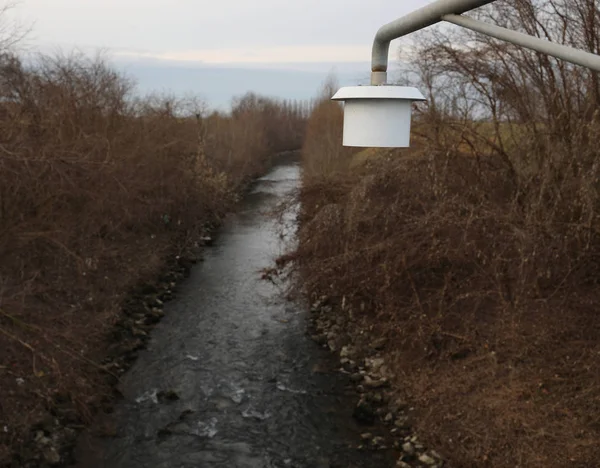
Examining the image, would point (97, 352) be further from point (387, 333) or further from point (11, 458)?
point (387, 333)

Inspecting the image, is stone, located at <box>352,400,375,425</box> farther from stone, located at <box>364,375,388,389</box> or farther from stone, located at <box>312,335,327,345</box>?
Answer: stone, located at <box>312,335,327,345</box>

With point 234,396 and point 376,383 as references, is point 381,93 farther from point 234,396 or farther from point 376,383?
point 376,383

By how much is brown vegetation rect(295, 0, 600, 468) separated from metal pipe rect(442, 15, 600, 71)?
5.85 m

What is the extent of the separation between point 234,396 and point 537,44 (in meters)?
8.33

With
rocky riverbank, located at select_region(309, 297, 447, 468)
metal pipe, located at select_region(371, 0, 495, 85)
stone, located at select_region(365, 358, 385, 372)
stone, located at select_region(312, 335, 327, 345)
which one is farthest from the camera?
stone, located at select_region(312, 335, 327, 345)

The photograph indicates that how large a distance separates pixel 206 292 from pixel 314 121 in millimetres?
16357

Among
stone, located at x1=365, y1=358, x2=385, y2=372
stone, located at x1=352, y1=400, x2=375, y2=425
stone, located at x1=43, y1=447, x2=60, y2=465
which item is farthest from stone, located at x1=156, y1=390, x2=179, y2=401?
stone, located at x1=365, y1=358, x2=385, y2=372

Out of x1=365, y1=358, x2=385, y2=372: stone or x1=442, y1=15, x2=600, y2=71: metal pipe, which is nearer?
x1=442, y1=15, x2=600, y2=71: metal pipe

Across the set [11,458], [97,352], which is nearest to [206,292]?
[97,352]

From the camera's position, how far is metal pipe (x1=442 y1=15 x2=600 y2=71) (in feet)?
4.70

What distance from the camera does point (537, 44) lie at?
1.54 m

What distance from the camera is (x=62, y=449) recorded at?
24.6 feet

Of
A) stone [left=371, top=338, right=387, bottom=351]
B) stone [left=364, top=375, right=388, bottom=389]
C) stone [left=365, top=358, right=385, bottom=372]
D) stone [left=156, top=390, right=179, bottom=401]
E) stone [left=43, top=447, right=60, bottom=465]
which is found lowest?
stone [left=43, top=447, right=60, bottom=465]

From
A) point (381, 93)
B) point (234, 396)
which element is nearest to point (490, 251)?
point (234, 396)
